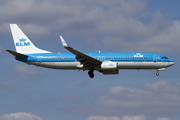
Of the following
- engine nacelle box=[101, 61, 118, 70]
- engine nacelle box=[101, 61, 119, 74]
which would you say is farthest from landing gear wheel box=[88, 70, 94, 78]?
engine nacelle box=[101, 61, 118, 70]

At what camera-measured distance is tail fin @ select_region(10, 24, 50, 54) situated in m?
64.4

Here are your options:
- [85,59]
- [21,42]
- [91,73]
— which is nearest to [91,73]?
[91,73]

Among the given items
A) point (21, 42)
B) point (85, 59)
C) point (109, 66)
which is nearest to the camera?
point (109, 66)

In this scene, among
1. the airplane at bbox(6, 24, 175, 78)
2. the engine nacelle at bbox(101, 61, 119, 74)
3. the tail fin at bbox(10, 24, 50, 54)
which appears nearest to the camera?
the engine nacelle at bbox(101, 61, 119, 74)

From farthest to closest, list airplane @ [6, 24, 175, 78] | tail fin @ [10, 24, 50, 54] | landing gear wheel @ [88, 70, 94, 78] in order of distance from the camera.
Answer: tail fin @ [10, 24, 50, 54]
landing gear wheel @ [88, 70, 94, 78]
airplane @ [6, 24, 175, 78]

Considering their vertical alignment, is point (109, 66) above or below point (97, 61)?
below

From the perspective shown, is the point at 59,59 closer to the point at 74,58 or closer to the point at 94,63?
the point at 74,58

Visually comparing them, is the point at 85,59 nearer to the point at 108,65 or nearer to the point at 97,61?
the point at 97,61

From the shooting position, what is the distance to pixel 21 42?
65.8m

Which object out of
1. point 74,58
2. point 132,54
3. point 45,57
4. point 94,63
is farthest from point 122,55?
point 45,57

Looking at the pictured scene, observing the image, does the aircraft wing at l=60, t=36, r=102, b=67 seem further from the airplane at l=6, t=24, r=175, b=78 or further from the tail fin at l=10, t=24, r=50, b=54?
the tail fin at l=10, t=24, r=50, b=54

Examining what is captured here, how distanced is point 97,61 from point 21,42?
18.0 m

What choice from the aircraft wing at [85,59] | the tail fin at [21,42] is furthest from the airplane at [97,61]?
the tail fin at [21,42]

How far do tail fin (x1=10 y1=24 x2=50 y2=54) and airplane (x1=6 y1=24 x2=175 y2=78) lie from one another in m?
1.61
